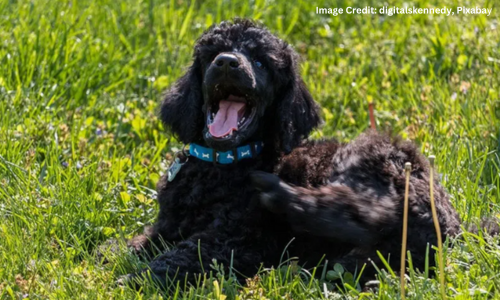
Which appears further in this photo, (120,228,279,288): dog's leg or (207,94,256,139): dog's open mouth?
(207,94,256,139): dog's open mouth

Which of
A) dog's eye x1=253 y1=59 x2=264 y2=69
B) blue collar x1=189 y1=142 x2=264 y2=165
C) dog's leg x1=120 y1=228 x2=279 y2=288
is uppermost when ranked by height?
dog's eye x1=253 y1=59 x2=264 y2=69

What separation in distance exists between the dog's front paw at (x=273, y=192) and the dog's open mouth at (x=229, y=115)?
42 centimetres

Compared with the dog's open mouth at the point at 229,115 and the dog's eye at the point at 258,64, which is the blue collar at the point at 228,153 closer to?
the dog's open mouth at the point at 229,115

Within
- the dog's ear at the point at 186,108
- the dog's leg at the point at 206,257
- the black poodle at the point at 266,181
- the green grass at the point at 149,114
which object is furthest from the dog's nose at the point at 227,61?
the green grass at the point at 149,114

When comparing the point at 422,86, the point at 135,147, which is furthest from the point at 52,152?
the point at 422,86

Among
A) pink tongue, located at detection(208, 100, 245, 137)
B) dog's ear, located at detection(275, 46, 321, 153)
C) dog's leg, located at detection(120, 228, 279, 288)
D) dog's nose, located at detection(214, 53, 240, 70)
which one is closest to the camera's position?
dog's leg, located at detection(120, 228, 279, 288)

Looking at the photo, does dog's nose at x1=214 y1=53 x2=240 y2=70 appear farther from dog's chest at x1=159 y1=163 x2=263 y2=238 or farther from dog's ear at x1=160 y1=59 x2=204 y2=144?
dog's chest at x1=159 y1=163 x2=263 y2=238

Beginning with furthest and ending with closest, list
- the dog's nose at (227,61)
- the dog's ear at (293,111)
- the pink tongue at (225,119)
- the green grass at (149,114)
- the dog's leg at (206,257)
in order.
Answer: the dog's ear at (293,111) → the pink tongue at (225,119) → the dog's nose at (227,61) → the dog's leg at (206,257) → the green grass at (149,114)

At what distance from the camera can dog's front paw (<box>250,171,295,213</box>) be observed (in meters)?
3.93

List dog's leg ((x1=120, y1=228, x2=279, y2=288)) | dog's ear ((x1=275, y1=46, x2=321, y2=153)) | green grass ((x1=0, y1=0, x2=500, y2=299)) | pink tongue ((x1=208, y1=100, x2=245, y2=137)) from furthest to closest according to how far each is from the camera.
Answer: dog's ear ((x1=275, y1=46, x2=321, y2=153)), pink tongue ((x1=208, y1=100, x2=245, y2=137)), dog's leg ((x1=120, y1=228, x2=279, y2=288)), green grass ((x1=0, y1=0, x2=500, y2=299))

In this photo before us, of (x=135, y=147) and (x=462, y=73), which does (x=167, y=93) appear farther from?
(x=462, y=73)

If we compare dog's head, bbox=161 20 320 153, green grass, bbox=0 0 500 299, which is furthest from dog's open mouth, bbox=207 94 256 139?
green grass, bbox=0 0 500 299

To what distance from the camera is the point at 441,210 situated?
4113mm

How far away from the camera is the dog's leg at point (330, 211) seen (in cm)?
389
